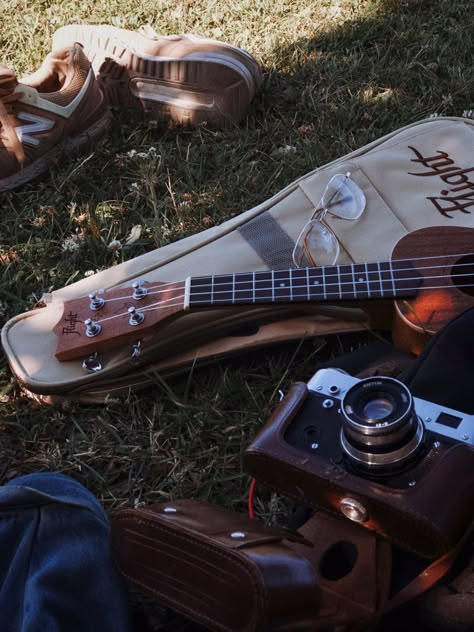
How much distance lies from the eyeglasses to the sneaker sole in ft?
3.16

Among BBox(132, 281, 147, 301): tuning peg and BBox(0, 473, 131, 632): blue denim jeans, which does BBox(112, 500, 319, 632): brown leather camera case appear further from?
BBox(132, 281, 147, 301): tuning peg

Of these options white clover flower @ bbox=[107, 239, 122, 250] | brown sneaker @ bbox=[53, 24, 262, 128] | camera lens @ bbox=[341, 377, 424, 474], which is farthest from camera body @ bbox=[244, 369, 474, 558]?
brown sneaker @ bbox=[53, 24, 262, 128]

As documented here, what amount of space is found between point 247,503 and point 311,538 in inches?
13.3

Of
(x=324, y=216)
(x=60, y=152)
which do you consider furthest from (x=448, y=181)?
(x=60, y=152)

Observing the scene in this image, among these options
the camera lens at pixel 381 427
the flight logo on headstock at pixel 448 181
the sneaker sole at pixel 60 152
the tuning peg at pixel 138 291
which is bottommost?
the sneaker sole at pixel 60 152

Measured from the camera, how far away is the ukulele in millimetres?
1711

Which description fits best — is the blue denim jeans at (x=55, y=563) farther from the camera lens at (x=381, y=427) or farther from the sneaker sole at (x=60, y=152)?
the sneaker sole at (x=60, y=152)

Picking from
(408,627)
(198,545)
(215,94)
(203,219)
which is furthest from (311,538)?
(215,94)

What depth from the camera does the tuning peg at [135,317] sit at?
1796 mm

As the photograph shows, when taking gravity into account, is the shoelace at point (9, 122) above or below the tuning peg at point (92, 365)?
above

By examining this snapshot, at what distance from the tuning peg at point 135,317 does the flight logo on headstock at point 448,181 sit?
0.78 metres

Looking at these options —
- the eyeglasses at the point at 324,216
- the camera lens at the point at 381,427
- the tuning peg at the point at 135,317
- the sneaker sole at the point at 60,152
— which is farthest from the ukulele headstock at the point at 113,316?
the sneaker sole at the point at 60,152

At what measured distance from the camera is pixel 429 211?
1.96 metres

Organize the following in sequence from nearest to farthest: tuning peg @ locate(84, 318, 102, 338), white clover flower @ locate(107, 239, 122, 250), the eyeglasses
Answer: tuning peg @ locate(84, 318, 102, 338) < the eyeglasses < white clover flower @ locate(107, 239, 122, 250)
